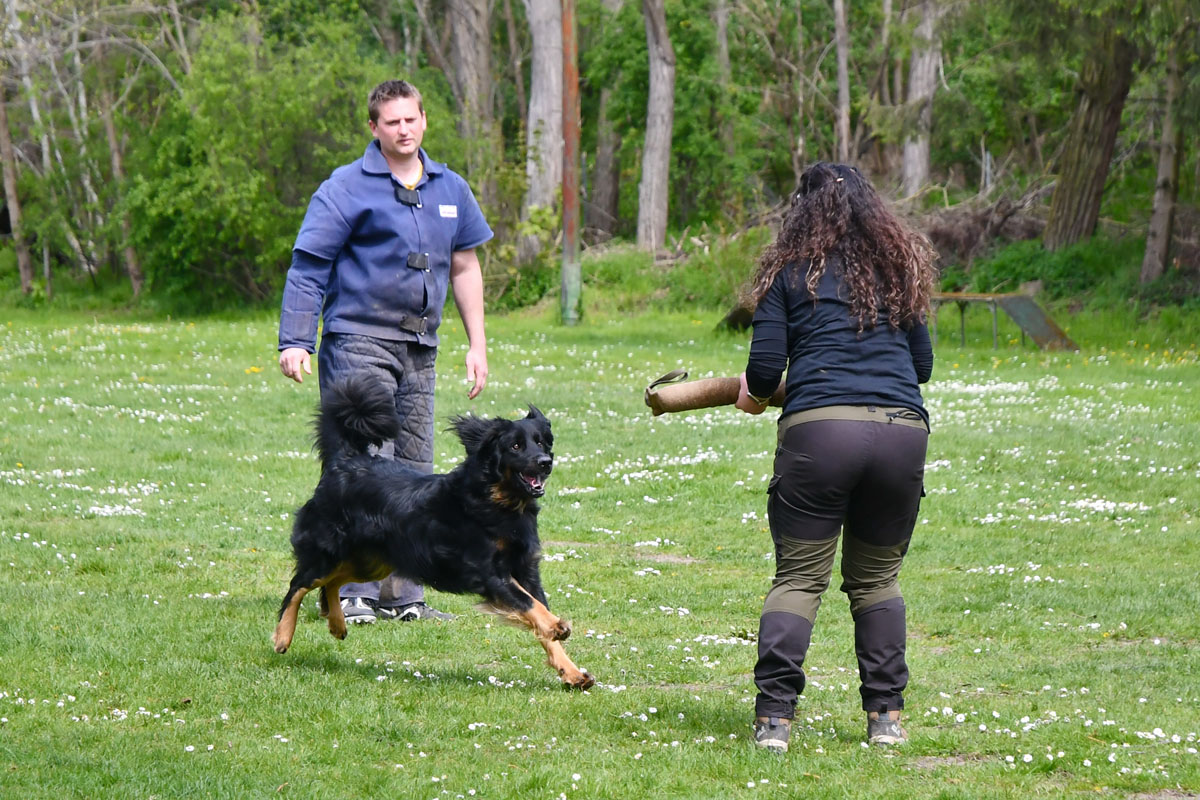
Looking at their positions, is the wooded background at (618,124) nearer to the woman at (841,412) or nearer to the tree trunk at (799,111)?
the tree trunk at (799,111)

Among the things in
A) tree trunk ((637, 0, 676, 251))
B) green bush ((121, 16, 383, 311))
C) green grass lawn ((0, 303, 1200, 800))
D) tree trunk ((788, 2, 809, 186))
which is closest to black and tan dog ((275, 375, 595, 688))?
green grass lawn ((0, 303, 1200, 800))

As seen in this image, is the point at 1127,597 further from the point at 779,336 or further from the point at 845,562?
the point at 779,336

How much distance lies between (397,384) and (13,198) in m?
32.6

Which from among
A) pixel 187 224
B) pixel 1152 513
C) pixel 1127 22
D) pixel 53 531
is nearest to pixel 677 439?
pixel 1152 513

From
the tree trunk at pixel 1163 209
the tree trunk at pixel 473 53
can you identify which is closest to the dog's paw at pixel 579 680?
the tree trunk at pixel 1163 209

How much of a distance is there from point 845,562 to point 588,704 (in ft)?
4.05

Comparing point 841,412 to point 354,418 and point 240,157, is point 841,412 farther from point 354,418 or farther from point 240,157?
point 240,157

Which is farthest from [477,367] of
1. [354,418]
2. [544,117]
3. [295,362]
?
[544,117]

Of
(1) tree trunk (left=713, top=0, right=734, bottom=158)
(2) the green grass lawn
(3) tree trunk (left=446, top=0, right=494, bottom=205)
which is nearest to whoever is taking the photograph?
(2) the green grass lawn

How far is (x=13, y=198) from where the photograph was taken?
3588cm

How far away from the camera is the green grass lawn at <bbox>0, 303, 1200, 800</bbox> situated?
468 centimetres

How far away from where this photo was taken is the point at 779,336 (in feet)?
15.8

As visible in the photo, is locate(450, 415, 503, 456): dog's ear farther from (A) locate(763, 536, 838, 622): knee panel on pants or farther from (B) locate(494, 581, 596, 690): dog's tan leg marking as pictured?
(A) locate(763, 536, 838, 622): knee panel on pants

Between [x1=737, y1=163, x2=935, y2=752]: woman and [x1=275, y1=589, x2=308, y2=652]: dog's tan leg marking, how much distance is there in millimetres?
2458
